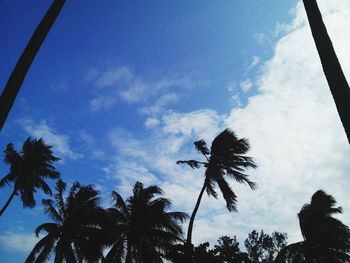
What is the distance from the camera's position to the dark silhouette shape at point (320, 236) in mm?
27109

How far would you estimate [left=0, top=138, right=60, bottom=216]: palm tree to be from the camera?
29281 mm

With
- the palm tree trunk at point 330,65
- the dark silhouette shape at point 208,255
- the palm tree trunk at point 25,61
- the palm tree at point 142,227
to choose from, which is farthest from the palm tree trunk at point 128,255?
the palm tree trunk at point 330,65

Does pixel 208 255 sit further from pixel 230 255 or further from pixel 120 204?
pixel 120 204

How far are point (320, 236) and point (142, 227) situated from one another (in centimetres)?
1522

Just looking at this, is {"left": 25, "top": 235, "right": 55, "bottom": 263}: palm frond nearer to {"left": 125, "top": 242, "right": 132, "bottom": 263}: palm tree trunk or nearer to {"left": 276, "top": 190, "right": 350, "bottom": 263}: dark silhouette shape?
{"left": 125, "top": 242, "right": 132, "bottom": 263}: palm tree trunk

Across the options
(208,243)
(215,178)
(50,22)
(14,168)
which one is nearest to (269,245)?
(215,178)

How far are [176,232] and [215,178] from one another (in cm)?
637

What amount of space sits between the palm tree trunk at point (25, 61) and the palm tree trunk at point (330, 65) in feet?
17.4

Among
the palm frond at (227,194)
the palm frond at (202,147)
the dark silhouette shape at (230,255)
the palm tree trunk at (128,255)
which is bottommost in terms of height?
the dark silhouette shape at (230,255)

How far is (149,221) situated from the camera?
26.1m

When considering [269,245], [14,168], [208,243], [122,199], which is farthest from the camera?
[269,245]

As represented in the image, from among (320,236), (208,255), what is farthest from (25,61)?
(320,236)

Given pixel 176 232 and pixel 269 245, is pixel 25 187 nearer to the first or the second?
pixel 176 232

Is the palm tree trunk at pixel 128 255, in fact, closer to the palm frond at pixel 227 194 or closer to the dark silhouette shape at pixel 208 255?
the palm frond at pixel 227 194
